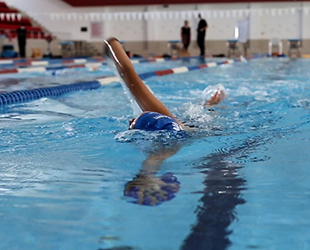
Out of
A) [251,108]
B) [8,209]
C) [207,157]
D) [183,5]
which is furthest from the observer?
[183,5]

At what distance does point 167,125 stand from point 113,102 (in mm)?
2077

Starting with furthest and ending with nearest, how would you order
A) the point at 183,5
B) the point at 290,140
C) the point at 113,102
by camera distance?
1. the point at 183,5
2. the point at 113,102
3. the point at 290,140

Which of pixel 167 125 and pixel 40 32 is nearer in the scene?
pixel 167 125

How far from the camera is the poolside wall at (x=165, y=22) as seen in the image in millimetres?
17844

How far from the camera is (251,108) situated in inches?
147

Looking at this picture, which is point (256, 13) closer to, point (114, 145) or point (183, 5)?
point (183, 5)

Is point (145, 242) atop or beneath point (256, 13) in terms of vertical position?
beneath

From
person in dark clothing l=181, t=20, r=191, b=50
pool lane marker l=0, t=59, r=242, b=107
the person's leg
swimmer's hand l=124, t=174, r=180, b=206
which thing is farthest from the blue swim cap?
person in dark clothing l=181, t=20, r=191, b=50

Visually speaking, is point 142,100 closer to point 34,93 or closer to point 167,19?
point 34,93

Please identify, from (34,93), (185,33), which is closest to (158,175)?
(34,93)

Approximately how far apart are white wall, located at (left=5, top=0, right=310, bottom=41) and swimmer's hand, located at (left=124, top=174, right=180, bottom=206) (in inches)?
673

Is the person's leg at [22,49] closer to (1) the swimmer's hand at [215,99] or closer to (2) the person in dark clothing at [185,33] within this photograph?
(2) the person in dark clothing at [185,33]

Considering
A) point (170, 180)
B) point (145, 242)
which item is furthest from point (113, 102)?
point (145, 242)

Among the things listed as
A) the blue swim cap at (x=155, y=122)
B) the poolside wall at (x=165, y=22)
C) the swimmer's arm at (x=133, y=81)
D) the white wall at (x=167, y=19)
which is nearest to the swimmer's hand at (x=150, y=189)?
the blue swim cap at (x=155, y=122)
